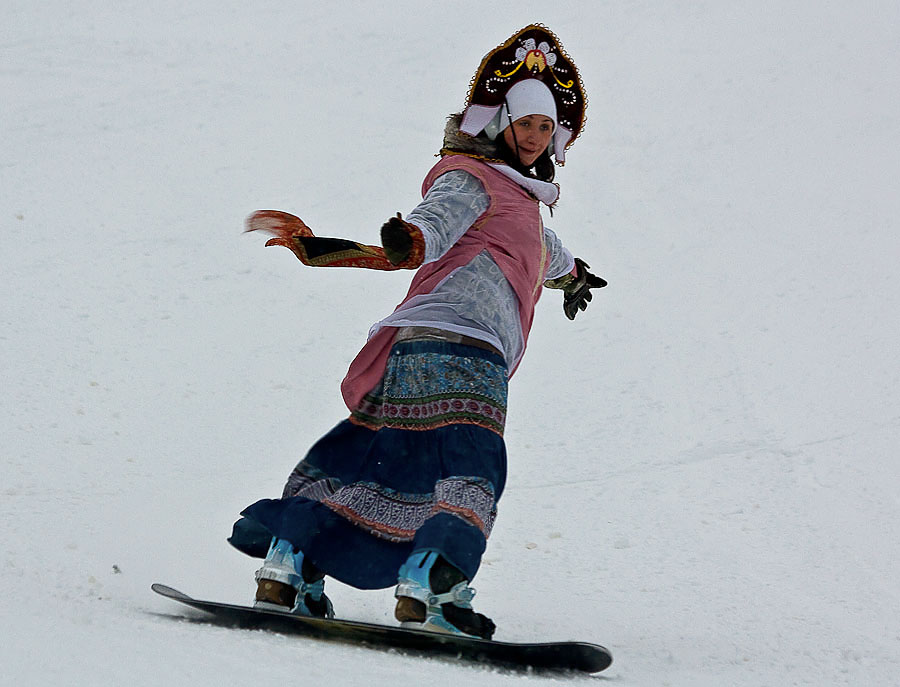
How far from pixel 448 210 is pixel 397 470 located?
540mm

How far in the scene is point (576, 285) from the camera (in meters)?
2.83

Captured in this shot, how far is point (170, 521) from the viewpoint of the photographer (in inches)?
120

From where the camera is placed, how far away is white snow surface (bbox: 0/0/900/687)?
2.52 meters

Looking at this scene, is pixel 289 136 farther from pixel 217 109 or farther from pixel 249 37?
pixel 249 37

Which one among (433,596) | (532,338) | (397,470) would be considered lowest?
(433,596)

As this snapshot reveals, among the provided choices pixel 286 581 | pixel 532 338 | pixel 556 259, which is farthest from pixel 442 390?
pixel 532 338

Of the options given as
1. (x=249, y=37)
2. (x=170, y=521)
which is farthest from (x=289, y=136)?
(x=170, y=521)

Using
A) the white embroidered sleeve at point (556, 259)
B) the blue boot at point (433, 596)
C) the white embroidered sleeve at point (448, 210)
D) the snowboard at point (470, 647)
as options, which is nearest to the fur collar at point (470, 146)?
the white embroidered sleeve at point (448, 210)

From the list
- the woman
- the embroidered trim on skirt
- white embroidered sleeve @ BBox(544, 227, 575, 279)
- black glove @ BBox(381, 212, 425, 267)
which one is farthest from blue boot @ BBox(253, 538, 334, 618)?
white embroidered sleeve @ BBox(544, 227, 575, 279)

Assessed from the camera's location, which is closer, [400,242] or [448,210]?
[400,242]

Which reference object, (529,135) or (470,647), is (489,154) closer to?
(529,135)

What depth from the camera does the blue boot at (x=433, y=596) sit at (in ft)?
6.60

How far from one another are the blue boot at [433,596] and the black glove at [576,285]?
38.0 inches

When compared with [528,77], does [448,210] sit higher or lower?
lower
